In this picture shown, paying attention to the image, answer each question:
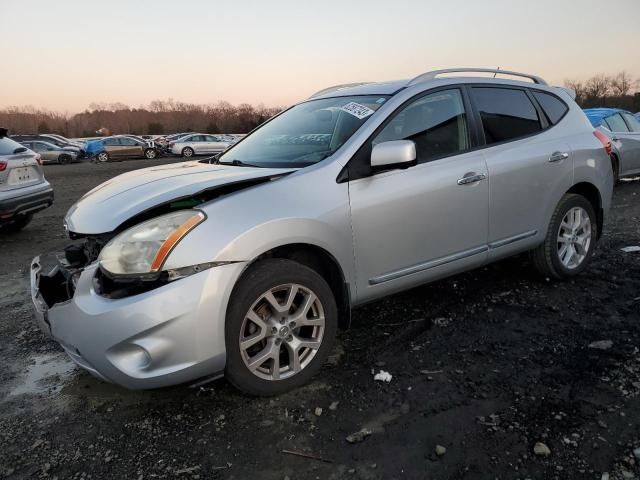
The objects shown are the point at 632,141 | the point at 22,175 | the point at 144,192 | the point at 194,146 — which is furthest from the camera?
the point at 194,146

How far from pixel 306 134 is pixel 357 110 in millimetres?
406

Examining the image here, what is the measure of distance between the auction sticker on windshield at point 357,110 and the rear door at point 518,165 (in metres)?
0.93

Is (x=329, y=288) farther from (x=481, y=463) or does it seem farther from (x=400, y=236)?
(x=481, y=463)

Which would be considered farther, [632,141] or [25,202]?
[632,141]

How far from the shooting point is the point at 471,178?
3363mm

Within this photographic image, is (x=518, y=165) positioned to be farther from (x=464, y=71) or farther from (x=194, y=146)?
(x=194, y=146)

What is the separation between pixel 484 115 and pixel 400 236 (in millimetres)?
1293

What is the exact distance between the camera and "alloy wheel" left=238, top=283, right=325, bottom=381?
2563mm

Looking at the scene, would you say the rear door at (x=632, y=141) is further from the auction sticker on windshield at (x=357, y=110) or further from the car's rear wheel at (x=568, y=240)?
the auction sticker on windshield at (x=357, y=110)

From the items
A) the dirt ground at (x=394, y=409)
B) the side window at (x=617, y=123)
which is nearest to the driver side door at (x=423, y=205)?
the dirt ground at (x=394, y=409)

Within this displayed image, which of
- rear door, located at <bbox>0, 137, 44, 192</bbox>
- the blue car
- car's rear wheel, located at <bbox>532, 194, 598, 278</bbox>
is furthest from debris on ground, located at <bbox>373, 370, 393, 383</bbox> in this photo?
the blue car

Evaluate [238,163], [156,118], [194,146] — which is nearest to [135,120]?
[156,118]

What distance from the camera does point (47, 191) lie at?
Result: 23.5 ft

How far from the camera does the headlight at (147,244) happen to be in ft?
7.56
